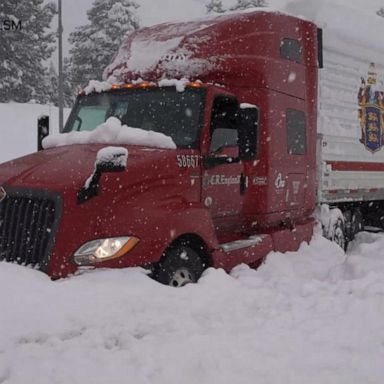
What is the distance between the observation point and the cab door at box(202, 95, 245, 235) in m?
6.33

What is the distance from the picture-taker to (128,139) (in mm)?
6043

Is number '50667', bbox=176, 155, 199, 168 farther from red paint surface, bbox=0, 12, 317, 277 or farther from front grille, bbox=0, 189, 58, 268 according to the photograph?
front grille, bbox=0, 189, 58, 268

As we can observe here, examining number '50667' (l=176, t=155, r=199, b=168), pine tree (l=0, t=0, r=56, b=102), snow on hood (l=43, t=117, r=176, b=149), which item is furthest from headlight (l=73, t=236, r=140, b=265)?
pine tree (l=0, t=0, r=56, b=102)

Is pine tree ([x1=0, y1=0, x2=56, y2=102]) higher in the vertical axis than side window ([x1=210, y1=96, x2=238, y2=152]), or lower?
higher

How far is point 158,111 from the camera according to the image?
6.39 metres

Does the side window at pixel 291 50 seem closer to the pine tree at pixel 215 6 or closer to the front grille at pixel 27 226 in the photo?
the front grille at pixel 27 226

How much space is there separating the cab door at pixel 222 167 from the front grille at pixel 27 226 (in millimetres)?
1933

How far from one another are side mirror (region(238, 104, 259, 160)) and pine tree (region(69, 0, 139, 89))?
38.5m

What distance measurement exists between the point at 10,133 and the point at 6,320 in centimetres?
2852

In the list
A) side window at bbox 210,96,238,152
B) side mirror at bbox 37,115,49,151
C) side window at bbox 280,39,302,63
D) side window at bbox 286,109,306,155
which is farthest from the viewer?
side window at bbox 286,109,306,155

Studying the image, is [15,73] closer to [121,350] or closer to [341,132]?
[341,132]

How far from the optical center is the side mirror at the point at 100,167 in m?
4.96

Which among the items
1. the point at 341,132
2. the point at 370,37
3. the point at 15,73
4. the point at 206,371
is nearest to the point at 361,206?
the point at 341,132

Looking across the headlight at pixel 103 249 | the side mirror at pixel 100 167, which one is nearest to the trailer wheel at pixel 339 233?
the headlight at pixel 103 249
